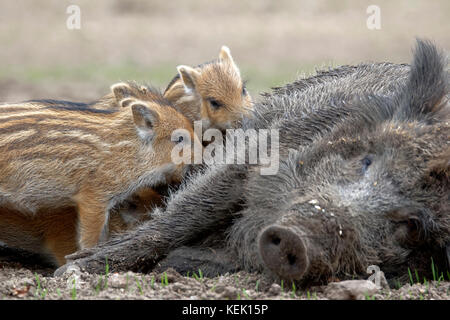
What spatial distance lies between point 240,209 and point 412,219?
999 mm

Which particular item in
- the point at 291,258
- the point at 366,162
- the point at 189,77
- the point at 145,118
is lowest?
the point at 291,258

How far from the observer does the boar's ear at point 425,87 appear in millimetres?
4191

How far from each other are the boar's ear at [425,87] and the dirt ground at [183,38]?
6324 millimetres

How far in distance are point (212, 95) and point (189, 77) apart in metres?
0.25

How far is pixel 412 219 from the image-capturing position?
3855 mm

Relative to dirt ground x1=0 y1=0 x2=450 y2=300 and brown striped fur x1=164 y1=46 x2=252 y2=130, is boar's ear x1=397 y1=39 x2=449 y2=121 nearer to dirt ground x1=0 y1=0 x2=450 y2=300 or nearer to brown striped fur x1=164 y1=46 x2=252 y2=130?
brown striped fur x1=164 y1=46 x2=252 y2=130

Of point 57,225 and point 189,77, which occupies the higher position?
point 189,77

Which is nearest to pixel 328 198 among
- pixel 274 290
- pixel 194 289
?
pixel 274 290

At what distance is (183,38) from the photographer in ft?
49.6

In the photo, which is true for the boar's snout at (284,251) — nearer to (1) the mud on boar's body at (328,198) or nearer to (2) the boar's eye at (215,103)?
(1) the mud on boar's body at (328,198)

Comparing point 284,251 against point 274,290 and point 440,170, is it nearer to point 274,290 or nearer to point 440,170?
point 274,290

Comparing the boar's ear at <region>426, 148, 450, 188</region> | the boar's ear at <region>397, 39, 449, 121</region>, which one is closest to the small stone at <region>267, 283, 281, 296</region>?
the boar's ear at <region>426, 148, 450, 188</region>

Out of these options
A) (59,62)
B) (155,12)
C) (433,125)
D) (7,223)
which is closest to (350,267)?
(433,125)
